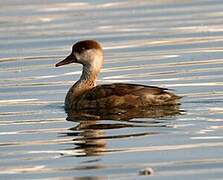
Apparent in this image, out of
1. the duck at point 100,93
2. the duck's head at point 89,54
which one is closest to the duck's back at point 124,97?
the duck at point 100,93

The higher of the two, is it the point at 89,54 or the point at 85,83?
the point at 89,54

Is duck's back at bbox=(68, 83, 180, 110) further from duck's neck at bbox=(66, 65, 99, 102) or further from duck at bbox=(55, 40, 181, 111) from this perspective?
duck's neck at bbox=(66, 65, 99, 102)

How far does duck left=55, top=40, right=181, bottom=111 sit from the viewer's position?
50.2 ft

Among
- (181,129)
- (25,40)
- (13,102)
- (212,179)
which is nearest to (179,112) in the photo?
(181,129)

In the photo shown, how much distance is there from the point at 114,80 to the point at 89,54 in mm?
1127

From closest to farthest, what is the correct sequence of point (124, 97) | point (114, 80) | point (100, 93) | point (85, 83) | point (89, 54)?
point (124, 97) → point (100, 93) → point (85, 83) → point (89, 54) → point (114, 80)

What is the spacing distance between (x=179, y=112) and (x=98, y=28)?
8.31 metres

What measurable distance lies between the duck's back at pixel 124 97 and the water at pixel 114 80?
0.30m

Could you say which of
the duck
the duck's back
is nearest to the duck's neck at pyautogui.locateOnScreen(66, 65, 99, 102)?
the duck

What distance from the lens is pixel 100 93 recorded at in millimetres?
15711

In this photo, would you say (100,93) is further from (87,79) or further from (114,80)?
(114,80)

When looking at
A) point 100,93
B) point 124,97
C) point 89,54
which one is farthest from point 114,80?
point 124,97

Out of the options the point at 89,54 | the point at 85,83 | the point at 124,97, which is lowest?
the point at 124,97

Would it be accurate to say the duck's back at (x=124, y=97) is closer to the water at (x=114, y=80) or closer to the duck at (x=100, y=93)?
the duck at (x=100, y=93)
